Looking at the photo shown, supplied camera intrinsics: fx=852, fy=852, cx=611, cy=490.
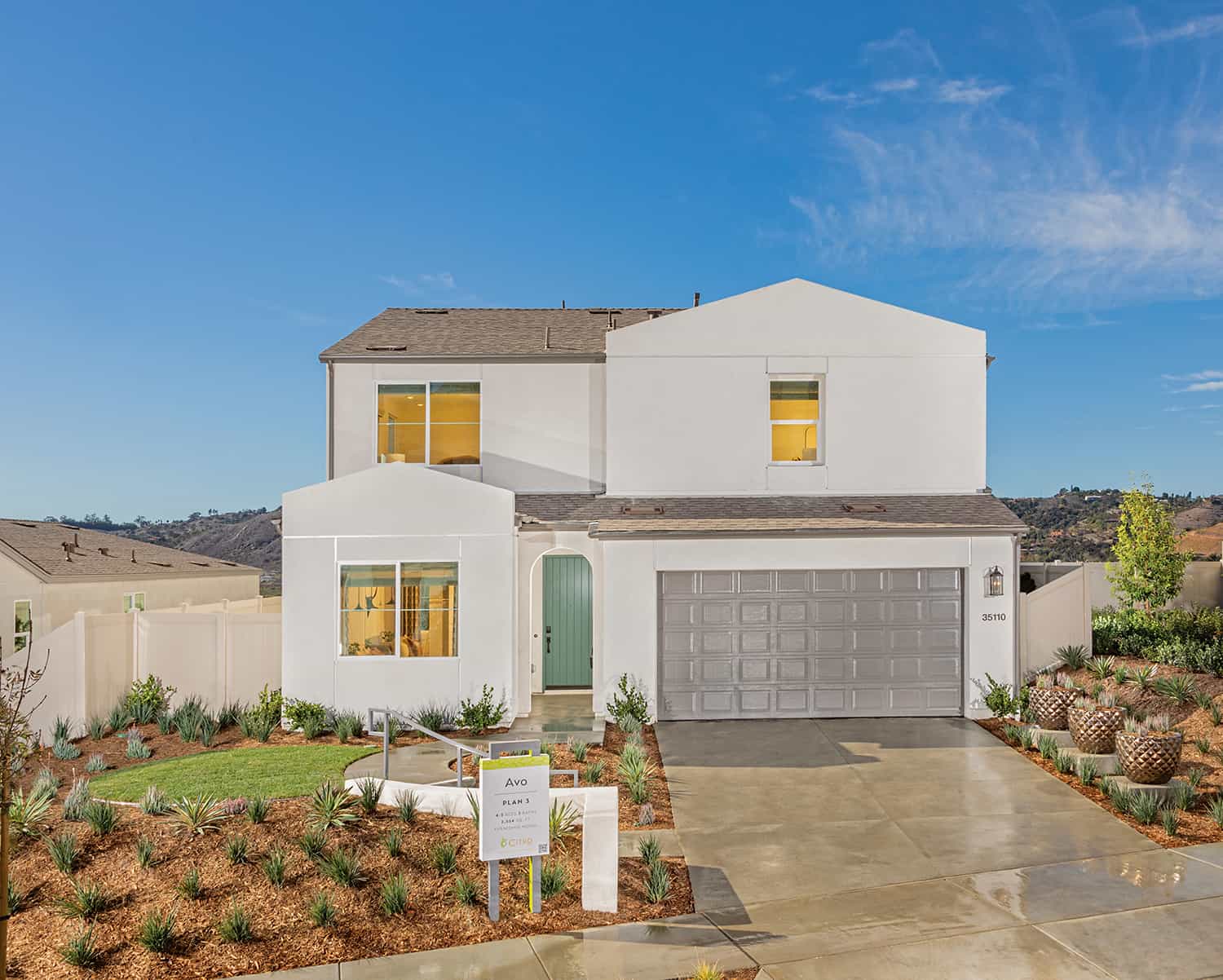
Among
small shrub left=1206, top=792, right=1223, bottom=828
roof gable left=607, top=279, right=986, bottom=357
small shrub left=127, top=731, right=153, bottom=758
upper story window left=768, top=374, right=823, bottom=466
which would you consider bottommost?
small shrub left=127, top=731, right=153, bottom=758

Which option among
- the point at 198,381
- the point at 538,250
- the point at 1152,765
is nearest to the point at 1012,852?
the point at 1152,765

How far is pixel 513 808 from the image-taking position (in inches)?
286

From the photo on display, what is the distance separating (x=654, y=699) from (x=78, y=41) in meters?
19.3

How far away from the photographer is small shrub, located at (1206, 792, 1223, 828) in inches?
366

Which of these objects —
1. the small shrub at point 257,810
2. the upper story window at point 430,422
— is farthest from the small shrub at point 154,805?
the upper story window at point 430,422

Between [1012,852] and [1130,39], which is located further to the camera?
[1130,39]

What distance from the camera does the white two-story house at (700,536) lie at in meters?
14.5

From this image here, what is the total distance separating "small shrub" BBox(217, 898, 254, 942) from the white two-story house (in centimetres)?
756

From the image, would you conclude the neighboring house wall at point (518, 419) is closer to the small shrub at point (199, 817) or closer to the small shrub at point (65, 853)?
the small shrub at point (199, 817)

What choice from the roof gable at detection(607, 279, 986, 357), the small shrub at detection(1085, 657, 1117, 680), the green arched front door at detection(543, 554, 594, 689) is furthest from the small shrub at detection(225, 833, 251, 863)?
the small shrub at detection(1085, 657, 1117, 680)

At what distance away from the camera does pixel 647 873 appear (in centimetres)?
813

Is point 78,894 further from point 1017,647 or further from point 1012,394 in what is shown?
point 1012,394

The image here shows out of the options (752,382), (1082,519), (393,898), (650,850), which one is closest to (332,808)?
(393,898)

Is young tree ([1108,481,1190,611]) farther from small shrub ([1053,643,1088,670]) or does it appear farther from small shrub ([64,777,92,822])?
small shrub ([64,777,92,822])
